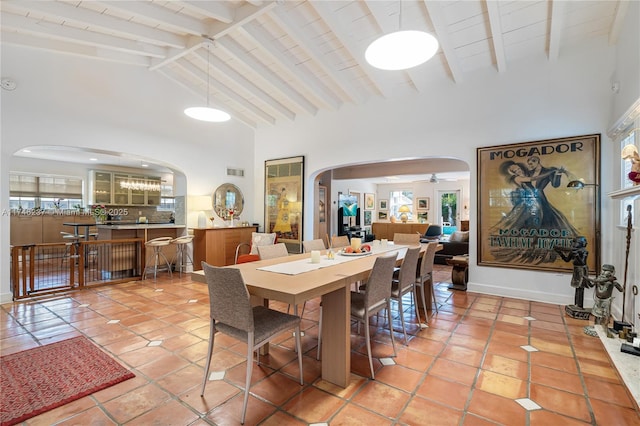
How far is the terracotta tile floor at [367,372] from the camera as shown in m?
1.79

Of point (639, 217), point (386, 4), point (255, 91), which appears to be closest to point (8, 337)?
point (255, 91)

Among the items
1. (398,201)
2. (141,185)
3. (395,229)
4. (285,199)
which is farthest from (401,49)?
(398,201)

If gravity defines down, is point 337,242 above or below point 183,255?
above

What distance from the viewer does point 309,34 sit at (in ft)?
12.7

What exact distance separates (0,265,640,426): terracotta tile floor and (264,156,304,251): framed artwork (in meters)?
2.84

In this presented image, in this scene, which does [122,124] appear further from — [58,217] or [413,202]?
[413,202]

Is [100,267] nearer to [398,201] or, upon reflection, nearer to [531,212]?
[531,212]

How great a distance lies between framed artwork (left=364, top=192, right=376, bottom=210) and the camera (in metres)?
12.0

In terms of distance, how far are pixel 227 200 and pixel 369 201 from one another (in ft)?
22.8

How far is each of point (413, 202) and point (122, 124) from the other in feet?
32.7

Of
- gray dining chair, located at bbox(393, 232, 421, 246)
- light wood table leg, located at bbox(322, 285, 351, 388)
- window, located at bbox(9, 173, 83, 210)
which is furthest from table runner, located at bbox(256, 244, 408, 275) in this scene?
window, located at bbox(9, 173, 83, 210)

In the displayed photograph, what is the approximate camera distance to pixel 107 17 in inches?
144

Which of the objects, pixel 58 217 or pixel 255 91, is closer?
pixel 255 91

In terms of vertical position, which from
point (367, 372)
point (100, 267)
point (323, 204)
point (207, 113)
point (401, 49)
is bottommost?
point (367, 372)
